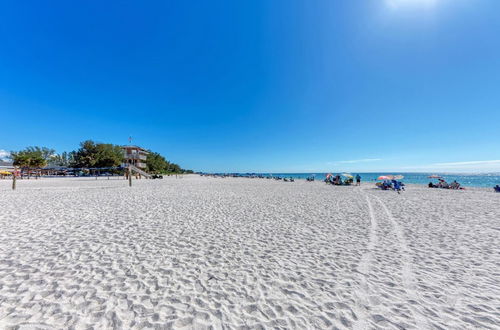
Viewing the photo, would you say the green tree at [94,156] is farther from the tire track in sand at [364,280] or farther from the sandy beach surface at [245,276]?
the tire track in sand at [364,280]

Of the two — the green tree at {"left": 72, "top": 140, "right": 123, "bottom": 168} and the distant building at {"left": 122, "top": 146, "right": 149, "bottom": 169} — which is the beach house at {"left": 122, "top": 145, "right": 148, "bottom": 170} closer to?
the distant building at {"left": 122, "top": 146, "right": 149, "bottom": 169}

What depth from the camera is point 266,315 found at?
2.89 m

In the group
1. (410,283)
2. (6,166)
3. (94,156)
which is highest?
(94,156)

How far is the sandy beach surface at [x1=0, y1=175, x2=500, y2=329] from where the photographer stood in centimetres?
283

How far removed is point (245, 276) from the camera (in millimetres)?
3930

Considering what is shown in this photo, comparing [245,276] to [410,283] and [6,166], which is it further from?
[6,166]

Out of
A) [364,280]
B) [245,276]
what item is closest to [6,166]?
[245,276]

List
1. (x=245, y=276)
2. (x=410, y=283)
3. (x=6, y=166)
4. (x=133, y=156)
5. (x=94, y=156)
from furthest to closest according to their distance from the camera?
1. (x=133, y=156)
2. (x=6, y=166)
3. (x=94, y=156)
4. (x=245, y=276)
5. (x=410, y=283)

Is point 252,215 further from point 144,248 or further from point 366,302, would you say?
point 366,302

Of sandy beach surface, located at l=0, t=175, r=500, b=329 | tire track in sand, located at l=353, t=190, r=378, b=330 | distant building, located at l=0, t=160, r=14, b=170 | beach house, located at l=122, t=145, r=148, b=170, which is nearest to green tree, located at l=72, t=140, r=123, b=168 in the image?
beach house, located at l=122, t=145, r=148, b=170

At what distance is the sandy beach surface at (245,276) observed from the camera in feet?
9.28

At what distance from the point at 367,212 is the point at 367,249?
217 inches

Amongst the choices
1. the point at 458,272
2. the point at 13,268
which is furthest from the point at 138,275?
the point at 458,272

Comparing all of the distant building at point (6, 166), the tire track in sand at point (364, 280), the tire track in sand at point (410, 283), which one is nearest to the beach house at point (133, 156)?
the distant building at point (6, 166)
